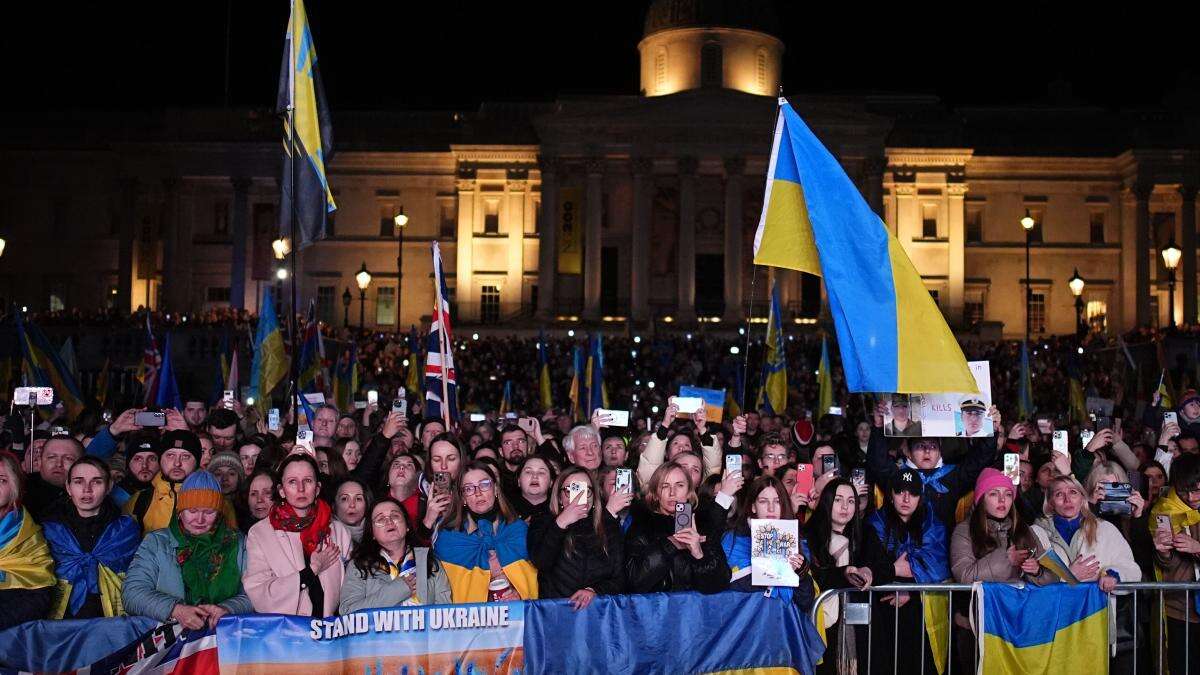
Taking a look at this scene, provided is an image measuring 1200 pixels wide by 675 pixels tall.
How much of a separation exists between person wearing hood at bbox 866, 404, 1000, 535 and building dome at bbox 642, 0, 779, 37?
53.0 m

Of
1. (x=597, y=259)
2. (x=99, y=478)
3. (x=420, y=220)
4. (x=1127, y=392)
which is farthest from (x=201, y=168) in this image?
(x=99, y=478)

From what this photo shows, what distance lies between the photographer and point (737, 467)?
9.50 meters

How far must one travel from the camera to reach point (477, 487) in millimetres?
8695

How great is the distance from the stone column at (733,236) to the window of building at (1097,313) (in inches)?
665

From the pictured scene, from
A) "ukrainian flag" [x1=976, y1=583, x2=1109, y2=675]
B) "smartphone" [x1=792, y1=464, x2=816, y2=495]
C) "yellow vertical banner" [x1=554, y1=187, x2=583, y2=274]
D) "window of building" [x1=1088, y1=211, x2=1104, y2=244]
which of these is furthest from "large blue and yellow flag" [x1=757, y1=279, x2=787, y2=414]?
"window of building" [x1=1088, y1=211, x2=1104, y2=244]

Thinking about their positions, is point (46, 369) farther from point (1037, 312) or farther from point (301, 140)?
point (1037, 312)

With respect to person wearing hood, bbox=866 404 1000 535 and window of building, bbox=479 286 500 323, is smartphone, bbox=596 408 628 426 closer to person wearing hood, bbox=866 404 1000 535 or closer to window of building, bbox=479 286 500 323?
person wearing hood, bbox=866 404 1000 535

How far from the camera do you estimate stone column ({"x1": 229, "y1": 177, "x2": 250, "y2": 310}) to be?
59594 millimetres

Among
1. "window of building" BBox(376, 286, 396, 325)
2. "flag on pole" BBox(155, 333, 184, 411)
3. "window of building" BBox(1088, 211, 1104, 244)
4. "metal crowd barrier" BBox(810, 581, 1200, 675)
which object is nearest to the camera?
"metal crowd barrier" BBox(810, 581, 1200, 675)

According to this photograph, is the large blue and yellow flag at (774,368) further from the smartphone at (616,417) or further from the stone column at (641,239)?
the stone column at (641,239)

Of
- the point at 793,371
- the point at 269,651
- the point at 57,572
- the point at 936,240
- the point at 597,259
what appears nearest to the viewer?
the point at 269,651

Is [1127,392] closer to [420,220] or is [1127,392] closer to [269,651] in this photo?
[269,651]

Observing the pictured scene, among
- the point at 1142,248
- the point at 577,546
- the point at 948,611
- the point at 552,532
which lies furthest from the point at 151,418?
the point at 1142,248

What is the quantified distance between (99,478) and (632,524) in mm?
3264
